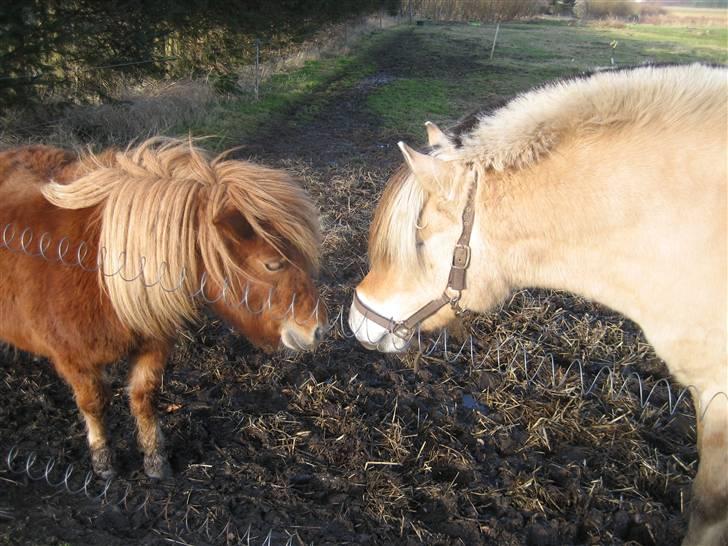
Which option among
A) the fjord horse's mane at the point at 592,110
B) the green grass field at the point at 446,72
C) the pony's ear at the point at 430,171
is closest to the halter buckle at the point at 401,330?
the pony's ear at the point at 430,171

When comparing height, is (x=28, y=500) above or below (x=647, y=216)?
below

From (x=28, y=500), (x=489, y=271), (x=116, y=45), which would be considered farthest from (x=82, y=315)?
(x=116, y=45)

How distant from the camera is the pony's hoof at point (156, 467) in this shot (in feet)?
9.31

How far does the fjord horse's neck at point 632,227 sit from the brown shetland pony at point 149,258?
3.34 ft

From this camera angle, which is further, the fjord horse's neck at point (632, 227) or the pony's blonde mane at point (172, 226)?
the pony's blonde mane at point (172, 226)

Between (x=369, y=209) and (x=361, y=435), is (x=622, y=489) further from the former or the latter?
(x=369, y=209)

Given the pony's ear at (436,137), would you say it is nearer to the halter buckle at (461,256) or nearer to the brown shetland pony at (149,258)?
the halter buckle at (461,256)

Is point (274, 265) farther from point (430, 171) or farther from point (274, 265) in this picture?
point (430, 171)

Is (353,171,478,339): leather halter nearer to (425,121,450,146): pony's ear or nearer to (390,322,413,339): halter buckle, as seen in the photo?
(390,322,413,339): halter buckle

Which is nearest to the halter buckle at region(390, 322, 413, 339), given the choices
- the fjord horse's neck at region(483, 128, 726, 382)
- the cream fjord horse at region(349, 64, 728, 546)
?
the cream fjord horse at region(349, 64, 728, 546)

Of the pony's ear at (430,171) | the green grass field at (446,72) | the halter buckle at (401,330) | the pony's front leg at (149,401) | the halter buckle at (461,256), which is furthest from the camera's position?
the green grass field at (446,72)

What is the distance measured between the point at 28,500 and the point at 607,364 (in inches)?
144

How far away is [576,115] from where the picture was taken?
6.30 feet

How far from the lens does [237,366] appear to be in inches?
146
